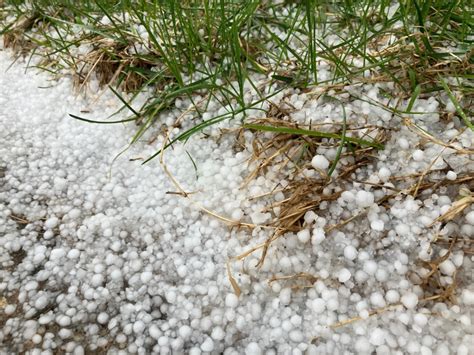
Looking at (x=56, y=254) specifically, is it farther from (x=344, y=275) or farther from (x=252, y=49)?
(x=252, y=49)

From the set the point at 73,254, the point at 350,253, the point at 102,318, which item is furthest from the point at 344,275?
the point at 73,254

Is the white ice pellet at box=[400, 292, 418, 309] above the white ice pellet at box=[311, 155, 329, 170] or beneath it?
beneath

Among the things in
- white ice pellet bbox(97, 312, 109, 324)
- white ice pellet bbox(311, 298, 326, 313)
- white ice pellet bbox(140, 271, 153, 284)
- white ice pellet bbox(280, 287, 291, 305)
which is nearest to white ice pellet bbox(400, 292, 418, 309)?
white ice pellet bbox(311, 298, 326, 313)

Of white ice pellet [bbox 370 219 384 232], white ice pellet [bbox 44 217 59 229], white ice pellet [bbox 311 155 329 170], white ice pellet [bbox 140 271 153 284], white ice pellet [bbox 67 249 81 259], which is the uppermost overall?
white ice pellet [bbox 311 155 329 170]

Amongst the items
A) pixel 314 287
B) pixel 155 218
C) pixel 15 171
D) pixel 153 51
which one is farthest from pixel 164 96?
pixel 314 287

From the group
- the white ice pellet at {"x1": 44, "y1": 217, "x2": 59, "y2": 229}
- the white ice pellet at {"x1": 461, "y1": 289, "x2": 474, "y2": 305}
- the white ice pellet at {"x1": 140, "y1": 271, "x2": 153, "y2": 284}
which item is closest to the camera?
the white ice pellet at {"x1": 461, "y1": 289, "x2": 474, "y2": 305}

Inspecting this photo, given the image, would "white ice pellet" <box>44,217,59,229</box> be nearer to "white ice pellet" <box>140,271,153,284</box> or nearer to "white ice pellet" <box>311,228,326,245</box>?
"white ice pellet" <box>140,271,153,284</box>
